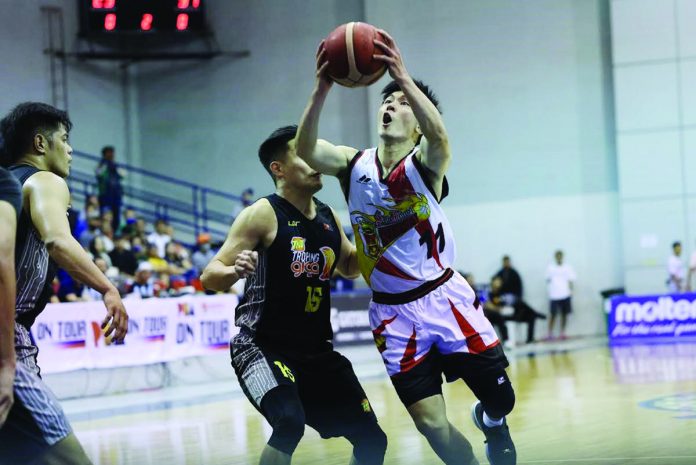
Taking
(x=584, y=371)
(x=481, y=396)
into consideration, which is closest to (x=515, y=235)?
(x=584, y=371)

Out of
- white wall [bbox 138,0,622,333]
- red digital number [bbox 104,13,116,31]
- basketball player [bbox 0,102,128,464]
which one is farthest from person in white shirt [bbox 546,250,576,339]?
basketball player [bbox 0,102,128,464]

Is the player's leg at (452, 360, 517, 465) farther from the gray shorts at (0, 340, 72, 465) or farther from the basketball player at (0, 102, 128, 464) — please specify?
the gray shorts at (0, 340, 72, 465)

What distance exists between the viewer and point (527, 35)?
2366cm

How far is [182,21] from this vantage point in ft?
67.5

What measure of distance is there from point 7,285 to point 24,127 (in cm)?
135

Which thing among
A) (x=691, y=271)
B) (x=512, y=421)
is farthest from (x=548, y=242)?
(x=512, y=421)

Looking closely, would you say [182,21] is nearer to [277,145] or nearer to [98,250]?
[98,250]

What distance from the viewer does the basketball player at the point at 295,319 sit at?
217 inches

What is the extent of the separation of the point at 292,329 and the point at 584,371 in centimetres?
936

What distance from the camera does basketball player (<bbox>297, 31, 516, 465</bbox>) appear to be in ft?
17.9

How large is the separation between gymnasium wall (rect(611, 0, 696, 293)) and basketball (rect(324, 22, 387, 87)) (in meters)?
18.8

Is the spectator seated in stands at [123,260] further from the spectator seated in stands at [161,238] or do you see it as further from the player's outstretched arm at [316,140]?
the player's outstretched arm at [316,140]

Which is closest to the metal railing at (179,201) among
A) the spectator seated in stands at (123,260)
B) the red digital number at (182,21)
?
the red digital number at (182,21)

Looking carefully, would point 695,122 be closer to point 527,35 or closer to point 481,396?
point 527,35
